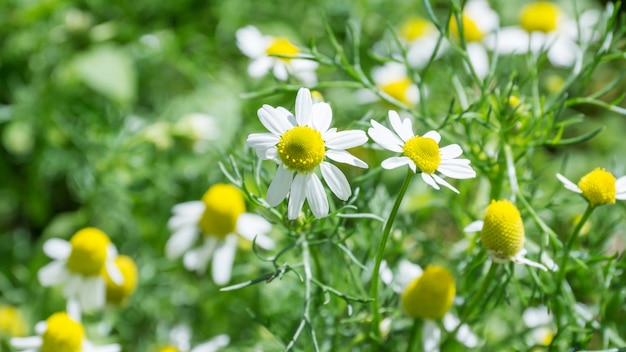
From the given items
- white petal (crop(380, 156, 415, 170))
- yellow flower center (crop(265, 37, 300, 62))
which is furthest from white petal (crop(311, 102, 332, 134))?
yellow flower center (crop(265, 37, 300, 62))

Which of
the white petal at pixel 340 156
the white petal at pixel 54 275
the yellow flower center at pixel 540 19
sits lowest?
the white petal at pixel 54 275

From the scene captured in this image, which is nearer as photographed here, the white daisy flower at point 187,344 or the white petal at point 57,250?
the white daisy flower at point 187,344

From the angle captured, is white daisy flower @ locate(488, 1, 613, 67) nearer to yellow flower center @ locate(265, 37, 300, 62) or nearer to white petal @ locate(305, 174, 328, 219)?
yellow flower center @ locate(265, 37, 300, 62)

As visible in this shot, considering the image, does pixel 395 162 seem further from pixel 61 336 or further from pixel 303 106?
pixel 61 336

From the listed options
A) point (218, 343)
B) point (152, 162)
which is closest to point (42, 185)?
point (152, 162)

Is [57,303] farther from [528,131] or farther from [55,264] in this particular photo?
[528,131]

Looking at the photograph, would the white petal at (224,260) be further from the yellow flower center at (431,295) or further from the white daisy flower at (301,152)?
the white daisy flower at (301,152)

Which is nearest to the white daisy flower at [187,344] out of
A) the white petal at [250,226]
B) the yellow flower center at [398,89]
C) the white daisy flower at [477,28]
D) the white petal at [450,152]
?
the white petal at [250,226]

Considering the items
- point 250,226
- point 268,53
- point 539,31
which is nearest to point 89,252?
point 250,226
